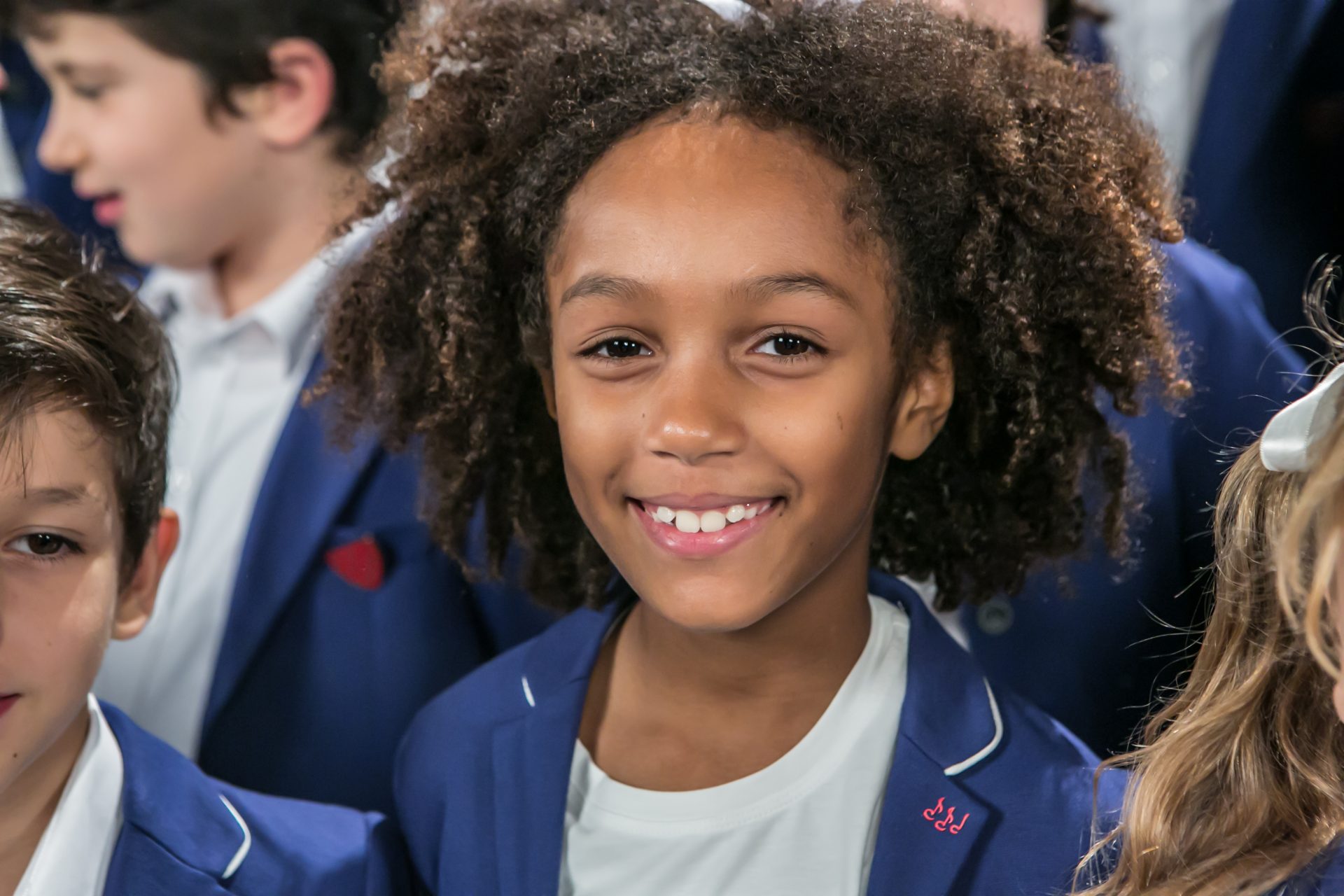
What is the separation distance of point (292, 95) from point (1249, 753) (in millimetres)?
1438

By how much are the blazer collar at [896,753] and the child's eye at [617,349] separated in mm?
323

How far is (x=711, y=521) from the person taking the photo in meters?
1.34

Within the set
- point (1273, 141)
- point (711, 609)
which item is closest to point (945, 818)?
point (711, 609)

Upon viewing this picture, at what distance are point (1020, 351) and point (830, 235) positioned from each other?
0.24 metres

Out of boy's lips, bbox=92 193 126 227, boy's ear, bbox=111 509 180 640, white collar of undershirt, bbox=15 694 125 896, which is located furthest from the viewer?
boy's lips, bbox=92 193 126 227

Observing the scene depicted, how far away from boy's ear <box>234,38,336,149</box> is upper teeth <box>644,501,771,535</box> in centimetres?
100

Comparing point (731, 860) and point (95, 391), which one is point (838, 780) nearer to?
point (731, 860)

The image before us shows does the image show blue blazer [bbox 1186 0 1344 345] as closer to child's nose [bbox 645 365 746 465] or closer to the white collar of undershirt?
child's nose [bbox 645 365 746 465]

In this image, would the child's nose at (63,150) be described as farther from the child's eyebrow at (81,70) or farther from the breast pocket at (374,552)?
the breast pocket at (374,552)

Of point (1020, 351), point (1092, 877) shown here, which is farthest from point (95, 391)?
point (1092, 877)

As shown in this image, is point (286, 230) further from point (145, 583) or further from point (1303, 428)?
point (1303, 428)

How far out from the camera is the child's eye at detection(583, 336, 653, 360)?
138cm

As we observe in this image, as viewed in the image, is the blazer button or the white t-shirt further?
the blazer button

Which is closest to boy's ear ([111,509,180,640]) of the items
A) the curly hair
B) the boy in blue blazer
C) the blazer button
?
the boy in blue blazer
